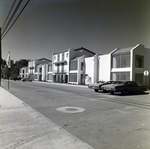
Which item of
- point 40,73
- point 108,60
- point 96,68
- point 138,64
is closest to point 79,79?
point 96,68

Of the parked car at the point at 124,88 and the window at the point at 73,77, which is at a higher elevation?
the window at the point at 73,77

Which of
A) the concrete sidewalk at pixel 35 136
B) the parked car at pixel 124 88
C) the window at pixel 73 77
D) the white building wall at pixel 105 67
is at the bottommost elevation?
the concrete sidewalk at pixel 35 136

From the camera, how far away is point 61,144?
4027 mm

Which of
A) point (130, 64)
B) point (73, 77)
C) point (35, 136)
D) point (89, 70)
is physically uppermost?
point (130, 64)

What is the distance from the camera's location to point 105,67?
32125mm

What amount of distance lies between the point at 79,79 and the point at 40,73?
106 feet

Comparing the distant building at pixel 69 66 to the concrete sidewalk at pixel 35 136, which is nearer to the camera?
the concrete sidewalk at pixel 35 136

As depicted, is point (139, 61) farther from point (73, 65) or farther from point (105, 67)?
point (73, 65)

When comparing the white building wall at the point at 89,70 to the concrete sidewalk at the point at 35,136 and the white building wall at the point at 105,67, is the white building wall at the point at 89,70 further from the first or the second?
the concrete sidewalk at the point at 35,136

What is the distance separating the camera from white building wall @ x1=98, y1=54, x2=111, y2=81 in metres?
31.0

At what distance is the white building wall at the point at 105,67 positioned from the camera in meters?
31.0

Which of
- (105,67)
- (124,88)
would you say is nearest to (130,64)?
(105,67)

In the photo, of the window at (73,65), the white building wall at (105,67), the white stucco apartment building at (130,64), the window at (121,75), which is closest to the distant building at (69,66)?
the window at (73,65)

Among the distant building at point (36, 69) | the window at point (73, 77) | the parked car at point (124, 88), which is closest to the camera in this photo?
the parked car at point (124, 88)
